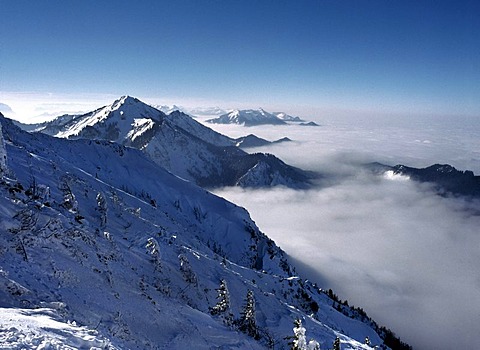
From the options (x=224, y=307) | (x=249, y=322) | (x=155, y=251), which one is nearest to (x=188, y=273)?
(x=155, y=251)

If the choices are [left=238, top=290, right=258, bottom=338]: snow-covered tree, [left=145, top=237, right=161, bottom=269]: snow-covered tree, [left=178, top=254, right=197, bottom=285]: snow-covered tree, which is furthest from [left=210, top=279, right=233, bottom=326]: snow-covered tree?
[left=145, top=237, right=161, bottom=269]: snow-covered tree

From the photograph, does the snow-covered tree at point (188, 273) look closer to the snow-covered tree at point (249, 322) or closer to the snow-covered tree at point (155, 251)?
the snow-covered tree at point (155, 251)

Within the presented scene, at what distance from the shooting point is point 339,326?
88562 mm

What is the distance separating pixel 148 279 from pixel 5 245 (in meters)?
18.1

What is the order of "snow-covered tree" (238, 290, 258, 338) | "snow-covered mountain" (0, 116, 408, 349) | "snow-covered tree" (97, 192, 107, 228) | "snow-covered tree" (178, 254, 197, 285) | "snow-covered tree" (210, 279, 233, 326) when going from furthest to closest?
"snow-covered tree" (97, 192, 107, 228) → "snow-covered tree" (178, 254, 197, 285) → "snow-covered tree" (210, 279, 233, 326) → "snow-covered tree" (238, 290, 258, 338) → "snow-covered mountain" (0, 116, 408, 349)

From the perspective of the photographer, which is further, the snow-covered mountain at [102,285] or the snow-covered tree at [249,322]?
the snow-covered tree at [249,322]

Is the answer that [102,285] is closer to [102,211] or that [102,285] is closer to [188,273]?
[188,273]

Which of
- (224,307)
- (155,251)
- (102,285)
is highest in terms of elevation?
(102,285)

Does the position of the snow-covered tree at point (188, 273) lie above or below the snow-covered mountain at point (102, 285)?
below

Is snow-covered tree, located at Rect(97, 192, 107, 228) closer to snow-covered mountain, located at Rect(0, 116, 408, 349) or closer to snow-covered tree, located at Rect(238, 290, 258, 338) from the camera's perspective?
snow-covered mountain, located at Rect(0, 116, 408, 349)

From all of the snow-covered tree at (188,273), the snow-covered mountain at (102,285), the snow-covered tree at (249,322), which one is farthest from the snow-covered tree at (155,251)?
the snow-covered tree at (249,322)

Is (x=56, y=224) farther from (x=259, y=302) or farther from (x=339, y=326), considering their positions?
(x=339, y=326)

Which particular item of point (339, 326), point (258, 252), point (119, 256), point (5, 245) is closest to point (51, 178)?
point (119, 256)

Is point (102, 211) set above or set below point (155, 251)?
above
